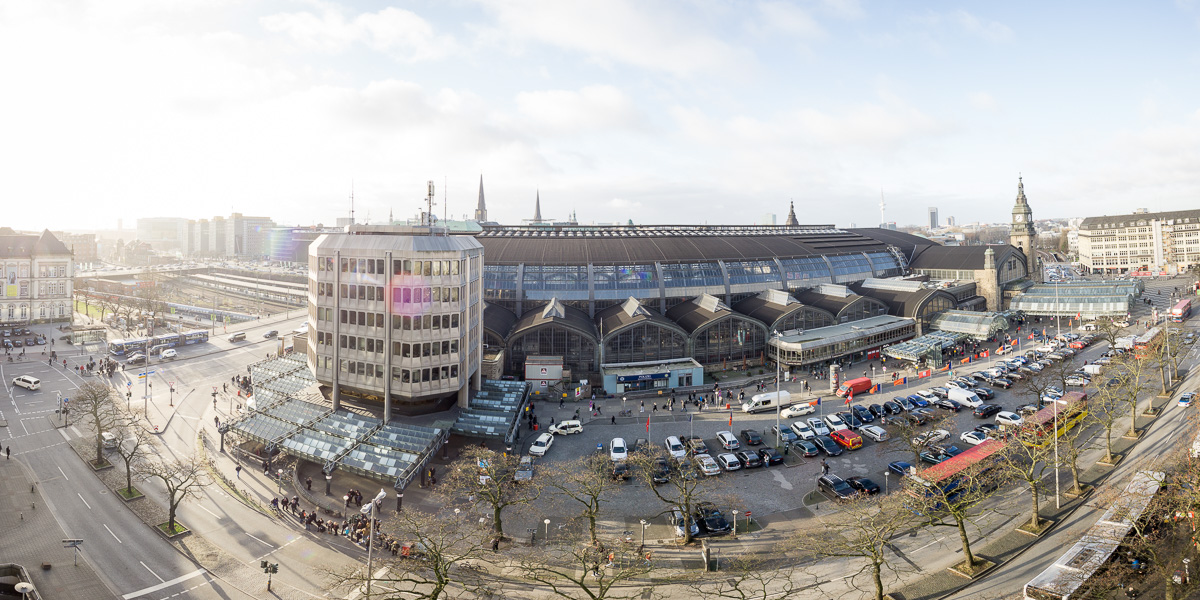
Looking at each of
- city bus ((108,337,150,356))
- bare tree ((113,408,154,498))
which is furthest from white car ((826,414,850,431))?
city bus ((108,337,150,356))

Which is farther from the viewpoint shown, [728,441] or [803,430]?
[803,430]

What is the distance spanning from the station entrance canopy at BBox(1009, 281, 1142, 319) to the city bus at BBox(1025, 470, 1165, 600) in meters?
88.5

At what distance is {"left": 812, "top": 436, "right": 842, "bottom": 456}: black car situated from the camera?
5570 cm

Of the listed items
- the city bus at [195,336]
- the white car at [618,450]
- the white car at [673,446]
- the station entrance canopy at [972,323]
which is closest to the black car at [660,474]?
the white car at [673,446]

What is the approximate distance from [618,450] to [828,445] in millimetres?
21247

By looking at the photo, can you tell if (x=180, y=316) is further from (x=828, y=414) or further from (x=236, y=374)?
(x=828, y=414)

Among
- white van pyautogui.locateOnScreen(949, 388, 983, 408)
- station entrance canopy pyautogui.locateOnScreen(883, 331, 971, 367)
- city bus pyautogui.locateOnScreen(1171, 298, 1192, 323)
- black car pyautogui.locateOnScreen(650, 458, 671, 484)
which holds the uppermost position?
city bus pyautogui.locateOnScreen(1171, 298, 1192, 323)

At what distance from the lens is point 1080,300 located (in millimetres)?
114125

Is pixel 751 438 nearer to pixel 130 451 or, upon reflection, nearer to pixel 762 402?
pixel 762 402

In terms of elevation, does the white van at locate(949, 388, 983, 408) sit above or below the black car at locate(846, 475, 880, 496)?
above

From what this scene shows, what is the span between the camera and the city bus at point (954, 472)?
131 ft

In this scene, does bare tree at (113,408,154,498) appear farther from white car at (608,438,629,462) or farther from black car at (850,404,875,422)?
black car at (850,404,875,422)

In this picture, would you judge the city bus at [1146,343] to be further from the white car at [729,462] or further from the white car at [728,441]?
the white car at [729,462]

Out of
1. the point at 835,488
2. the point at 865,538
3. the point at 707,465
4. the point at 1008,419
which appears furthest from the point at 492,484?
the point at 1008,419
